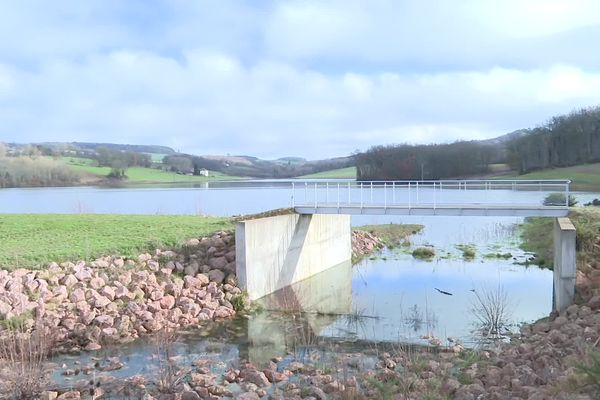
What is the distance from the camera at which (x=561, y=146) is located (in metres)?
84.6

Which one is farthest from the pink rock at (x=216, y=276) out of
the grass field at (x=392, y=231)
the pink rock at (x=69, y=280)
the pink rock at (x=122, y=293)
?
the grass field at (x=392, y=231)

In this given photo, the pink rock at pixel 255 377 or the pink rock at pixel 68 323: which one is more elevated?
the pink rock at pixel 68 323

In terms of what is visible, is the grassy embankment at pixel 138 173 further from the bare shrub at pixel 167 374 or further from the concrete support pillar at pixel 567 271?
the bare shrub at pixel 167 374

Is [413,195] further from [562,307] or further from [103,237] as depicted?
[103,237]

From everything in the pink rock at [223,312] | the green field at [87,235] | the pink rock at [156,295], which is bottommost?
the pink rock at [223,312]

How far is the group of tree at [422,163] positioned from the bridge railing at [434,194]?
49166mm

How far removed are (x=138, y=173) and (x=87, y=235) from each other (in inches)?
3072

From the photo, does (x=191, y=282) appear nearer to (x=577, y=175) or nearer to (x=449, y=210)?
(x=449, y=210)

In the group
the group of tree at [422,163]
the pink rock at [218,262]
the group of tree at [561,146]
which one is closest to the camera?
the pink rock at [218,262]

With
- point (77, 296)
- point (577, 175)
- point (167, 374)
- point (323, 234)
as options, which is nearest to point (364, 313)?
point (323, 234)

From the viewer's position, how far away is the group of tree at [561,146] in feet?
271

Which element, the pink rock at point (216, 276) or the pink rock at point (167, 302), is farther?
the pink rock at point (216, 276)

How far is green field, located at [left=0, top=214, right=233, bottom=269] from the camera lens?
663 inches

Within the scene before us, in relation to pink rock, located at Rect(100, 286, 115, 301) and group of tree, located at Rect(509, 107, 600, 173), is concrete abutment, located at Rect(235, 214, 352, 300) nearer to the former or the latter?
pink rock, located at Rect(100, 286, 115, 301)
